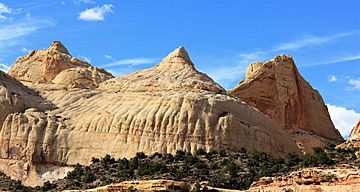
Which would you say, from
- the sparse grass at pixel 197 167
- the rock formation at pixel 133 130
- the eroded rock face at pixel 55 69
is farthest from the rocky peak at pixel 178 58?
the sparse grass at pixel 197 167

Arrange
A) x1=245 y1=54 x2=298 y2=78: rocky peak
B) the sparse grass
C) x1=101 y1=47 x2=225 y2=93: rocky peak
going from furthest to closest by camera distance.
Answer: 1. x1=245 y1=54 x2=298 y2=78: rocky peak
2. x1=101 y1=47 x2=225 y2=93: rocky peak
3. the sparse grass

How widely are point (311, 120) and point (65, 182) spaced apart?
6102 cm

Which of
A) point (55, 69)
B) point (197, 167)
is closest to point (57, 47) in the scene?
point (55, 69)

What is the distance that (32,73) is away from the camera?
451ft

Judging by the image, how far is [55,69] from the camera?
136m

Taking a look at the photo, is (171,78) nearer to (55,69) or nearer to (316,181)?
(55,69)

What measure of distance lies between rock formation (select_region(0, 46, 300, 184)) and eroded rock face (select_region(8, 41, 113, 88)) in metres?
27.9

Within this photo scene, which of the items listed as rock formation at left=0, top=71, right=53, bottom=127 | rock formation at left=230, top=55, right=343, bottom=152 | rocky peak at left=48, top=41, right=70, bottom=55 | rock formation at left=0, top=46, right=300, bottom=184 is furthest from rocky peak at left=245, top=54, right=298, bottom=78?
rock formation at left=0, top=71, right=53, bottom=127

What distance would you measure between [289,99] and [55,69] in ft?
105

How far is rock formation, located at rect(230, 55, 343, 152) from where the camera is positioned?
411 feet

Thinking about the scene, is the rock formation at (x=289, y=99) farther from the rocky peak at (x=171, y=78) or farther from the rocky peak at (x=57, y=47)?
the rocky peak at (x=57, y=47)

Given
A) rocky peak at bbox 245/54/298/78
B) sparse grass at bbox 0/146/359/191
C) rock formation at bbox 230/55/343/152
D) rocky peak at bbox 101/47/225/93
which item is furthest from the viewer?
rocky peak at bbox 245/54/298/78

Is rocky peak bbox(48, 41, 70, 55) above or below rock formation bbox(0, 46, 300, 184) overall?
above

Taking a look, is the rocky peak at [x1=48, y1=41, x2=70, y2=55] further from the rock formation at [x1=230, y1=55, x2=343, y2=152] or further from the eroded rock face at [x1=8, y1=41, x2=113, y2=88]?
the rock formation at [x1=230, y1=55, x2=343, y2=152]
